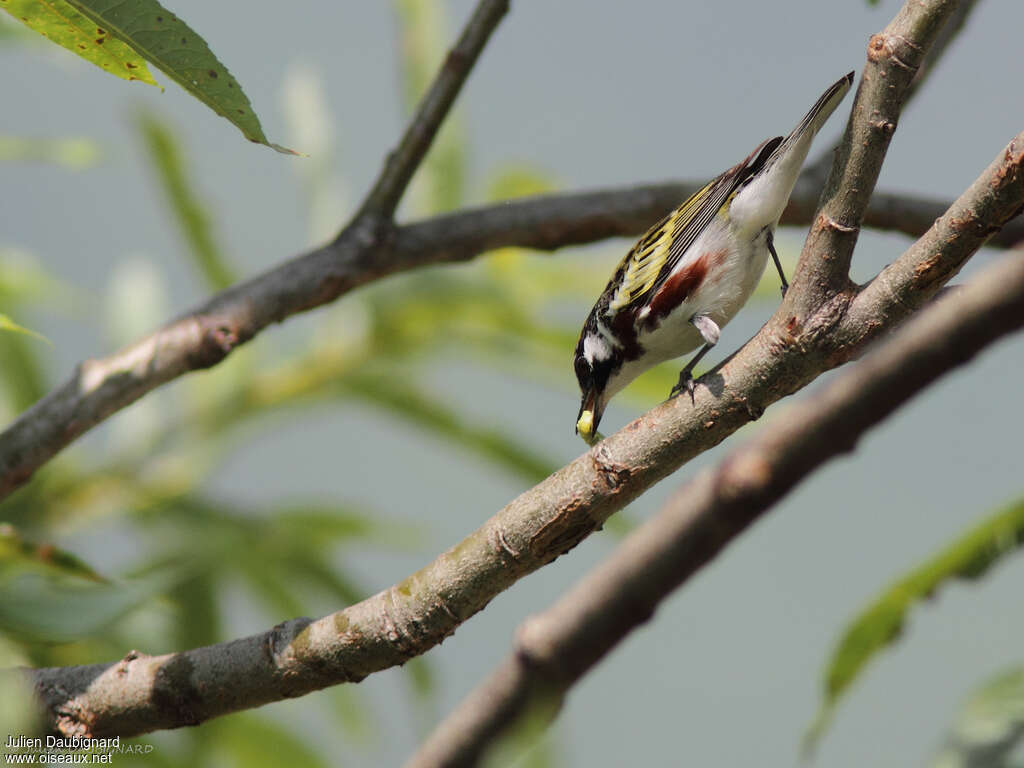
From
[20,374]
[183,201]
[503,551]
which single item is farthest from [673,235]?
[20,374]

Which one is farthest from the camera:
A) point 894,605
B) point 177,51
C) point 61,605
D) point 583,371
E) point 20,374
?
point 20,374

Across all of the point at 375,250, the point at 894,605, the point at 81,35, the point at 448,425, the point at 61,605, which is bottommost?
the point at 894,605

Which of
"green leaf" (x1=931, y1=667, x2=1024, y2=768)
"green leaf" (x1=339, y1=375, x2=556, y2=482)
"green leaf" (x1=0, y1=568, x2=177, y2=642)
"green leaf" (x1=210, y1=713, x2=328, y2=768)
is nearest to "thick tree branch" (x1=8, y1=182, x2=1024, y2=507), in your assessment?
"green leaf" (x1=0, y1=568, x2=177, y2=642)

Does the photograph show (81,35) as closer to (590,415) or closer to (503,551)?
(503,551)

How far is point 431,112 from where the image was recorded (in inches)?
38.2

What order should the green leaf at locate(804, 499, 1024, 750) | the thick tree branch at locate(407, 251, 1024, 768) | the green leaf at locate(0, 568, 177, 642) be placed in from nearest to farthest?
1. the thick tree branch at locate(407, 251, 1024, 768)
2. the green leaf at locate(0, 568, 177, 642)
3. the green leaf at locate(804, 499, 1024, 750)

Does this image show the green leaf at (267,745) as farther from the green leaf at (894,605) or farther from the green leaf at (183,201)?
the green leaf at (894,605)

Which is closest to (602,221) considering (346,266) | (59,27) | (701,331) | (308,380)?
(701,331)

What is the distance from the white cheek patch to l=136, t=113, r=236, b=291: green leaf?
0.89m

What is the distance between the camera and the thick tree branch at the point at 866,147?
583 millimetres

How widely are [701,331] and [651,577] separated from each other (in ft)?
1.78

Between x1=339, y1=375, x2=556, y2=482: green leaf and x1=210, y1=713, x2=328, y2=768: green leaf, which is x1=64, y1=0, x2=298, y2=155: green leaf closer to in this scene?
x1=339, y1=375, x2=556, y2=482: green leaf

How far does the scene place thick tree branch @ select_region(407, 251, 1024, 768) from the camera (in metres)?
0.41

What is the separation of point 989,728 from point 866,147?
0.68 m
